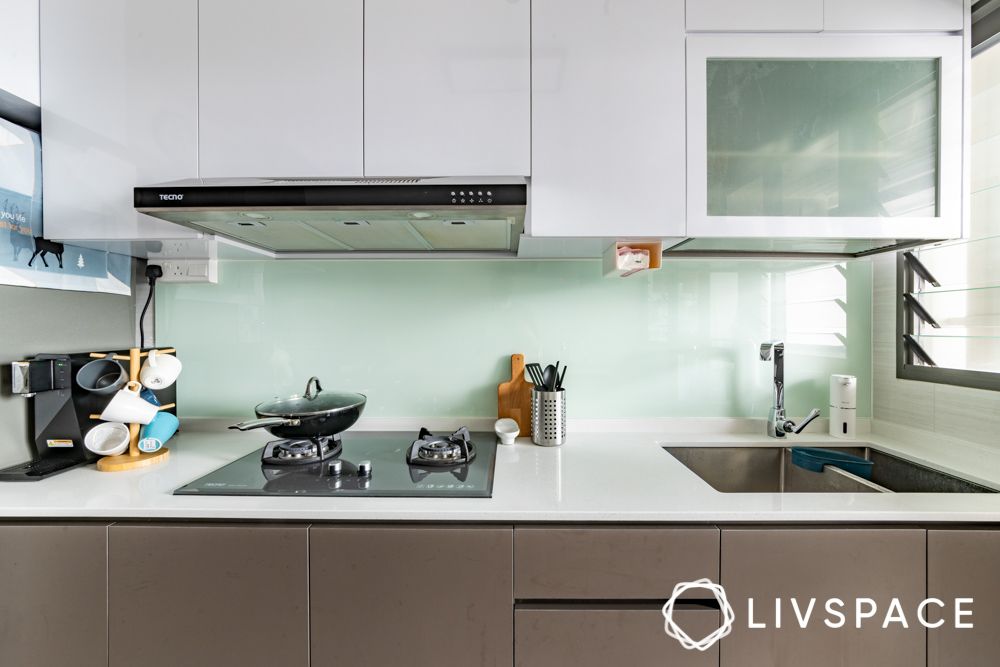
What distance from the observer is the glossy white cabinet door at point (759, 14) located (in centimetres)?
134

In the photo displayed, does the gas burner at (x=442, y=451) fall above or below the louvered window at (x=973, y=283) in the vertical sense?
below

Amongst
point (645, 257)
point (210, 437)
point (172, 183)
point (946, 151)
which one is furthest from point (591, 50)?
point (210, 437)

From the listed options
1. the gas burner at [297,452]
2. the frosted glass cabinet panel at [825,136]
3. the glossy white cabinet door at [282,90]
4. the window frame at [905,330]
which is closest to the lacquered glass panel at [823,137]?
the frosted glass cabinet panel at [825,136]

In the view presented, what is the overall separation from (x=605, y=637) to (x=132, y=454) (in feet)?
4.77

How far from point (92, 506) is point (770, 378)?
2.14 metres

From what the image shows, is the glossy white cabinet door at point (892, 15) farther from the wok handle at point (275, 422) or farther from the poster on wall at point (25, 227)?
the poster on wall at point (25, 227)

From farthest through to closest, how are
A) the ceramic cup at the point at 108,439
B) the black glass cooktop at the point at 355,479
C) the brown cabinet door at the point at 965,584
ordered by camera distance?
the ceramic cup at the point at 108,439 < the black glass cooktop at the point at 355,479 < the brown cabinet door at the point at 965,584

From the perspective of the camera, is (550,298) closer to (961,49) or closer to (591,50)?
(591,50)

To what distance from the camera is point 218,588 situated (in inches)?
43.7

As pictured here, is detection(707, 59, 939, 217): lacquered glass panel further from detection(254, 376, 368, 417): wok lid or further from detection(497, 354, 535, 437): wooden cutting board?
detection(254, 376, 368, 417): wok lid

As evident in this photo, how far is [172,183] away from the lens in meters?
1.36

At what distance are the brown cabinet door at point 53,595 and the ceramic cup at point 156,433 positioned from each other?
36 centimetres


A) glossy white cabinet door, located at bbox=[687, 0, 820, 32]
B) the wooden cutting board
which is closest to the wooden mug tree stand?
the wooden cutting board

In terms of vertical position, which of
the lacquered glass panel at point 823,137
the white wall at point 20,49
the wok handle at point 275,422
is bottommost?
the wok handle at point 275,422
